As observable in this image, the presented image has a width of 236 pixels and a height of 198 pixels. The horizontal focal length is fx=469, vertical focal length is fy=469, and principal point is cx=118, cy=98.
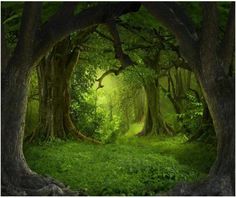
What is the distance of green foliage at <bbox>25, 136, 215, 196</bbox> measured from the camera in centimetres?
1338

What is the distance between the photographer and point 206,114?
21.6 m

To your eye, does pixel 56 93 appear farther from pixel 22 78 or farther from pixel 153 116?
pixel 22 78

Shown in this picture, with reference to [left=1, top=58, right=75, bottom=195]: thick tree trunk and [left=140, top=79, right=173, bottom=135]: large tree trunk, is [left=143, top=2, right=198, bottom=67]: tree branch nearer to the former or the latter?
[left=1, top=58, right=75, bottom=195]: thick tree trunk

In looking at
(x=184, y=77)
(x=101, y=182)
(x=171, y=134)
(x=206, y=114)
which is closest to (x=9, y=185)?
(x=101, y=182)

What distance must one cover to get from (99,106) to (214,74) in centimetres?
1809

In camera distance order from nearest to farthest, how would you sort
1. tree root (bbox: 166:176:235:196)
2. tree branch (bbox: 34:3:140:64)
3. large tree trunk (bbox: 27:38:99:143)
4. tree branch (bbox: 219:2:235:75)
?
tree root (bbox: 166:176:235:196)
tree branch (bbox: 219:2:235:75)
tree branch (bbox: 34:3:140:64)
large tree trunk (bbox: 27:38:99:143)

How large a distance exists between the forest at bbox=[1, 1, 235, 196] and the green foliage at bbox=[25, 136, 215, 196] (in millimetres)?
39

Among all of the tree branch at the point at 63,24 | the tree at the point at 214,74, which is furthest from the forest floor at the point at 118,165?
the tree branch at the point at 63,24

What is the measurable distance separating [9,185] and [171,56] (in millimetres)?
15822

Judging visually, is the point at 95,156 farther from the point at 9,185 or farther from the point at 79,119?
the point at 79,119

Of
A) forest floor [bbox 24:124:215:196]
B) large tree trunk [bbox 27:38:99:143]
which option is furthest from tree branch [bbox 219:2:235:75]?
large tree trunk [bbox 27:38:99:143]

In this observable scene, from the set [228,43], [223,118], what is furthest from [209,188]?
[228,43]

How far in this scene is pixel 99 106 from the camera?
2889 cm

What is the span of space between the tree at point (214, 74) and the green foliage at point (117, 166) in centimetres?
234
